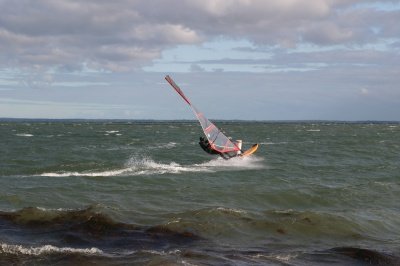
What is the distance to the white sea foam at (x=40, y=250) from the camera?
1346 cm

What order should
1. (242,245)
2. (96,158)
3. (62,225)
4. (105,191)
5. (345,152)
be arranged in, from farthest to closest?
(345,152) < (96,158) < (105,191) < (62,225) < (242,245)

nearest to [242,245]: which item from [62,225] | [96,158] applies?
[62,225]

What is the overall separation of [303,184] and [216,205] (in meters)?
7.66

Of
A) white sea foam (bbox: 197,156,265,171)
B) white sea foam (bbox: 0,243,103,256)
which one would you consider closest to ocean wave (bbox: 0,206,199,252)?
white sea foam (bbox: 0,243,103,256)

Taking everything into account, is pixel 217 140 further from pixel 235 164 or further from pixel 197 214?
pixel 197 214

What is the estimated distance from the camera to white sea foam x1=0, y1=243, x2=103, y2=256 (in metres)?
13.5

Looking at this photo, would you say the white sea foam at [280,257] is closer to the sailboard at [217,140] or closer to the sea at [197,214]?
the sea at [197,214]

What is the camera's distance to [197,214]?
1891 cm

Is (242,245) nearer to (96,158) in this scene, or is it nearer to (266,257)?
(266,257)

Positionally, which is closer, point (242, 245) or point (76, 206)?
point (242, 245)

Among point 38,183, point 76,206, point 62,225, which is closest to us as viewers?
point 62,225

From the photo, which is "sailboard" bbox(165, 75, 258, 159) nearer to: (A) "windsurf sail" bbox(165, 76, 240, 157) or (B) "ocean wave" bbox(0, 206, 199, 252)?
(A) "windsurf sail" bbox(165, 76, 240, 157)

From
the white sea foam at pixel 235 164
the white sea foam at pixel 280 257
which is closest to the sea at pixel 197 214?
the white sea foam at pixel 280 257

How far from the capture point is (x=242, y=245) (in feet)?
50.3
